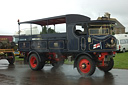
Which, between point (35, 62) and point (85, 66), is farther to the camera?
point (35, 62)

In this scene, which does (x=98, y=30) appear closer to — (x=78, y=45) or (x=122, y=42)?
(x=78, y=45)

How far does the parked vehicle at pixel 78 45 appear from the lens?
Answer: 9695 mm

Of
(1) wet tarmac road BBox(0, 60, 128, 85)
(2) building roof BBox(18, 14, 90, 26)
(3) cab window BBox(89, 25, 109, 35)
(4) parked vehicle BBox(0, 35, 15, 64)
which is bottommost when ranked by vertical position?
(1) wet tarmac road BBox(0, 60, 128, 85)

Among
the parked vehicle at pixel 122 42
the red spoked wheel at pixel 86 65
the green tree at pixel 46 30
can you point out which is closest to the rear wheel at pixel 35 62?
the green tree at pixel 46 30

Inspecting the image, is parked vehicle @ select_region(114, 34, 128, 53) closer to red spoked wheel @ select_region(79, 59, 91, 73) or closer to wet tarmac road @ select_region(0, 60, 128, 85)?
wet tarmac road @ select_region(0, 60, 128, 85)

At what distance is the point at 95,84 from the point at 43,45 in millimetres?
4967

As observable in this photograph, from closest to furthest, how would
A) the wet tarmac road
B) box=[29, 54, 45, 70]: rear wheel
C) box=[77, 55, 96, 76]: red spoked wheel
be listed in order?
the wet tarmac road
box=[77, 55, 96, 76]: red spoked wheel
box=[29, 54, 45, 70]: rear wheel

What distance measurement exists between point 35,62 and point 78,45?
3.46m

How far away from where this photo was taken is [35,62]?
40.5ft

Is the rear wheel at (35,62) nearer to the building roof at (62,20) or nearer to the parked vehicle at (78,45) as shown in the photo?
the parked vehicle at (78,45)

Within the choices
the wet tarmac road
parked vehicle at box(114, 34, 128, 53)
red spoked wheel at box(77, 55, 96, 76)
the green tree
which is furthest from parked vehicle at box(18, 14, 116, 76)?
parked vehicle at box(114, 34, 128, 53)

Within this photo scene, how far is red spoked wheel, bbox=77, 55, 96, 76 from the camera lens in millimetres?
9531

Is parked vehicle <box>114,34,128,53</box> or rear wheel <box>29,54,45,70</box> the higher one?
parked vehicle <box>114,34,128,53</box>

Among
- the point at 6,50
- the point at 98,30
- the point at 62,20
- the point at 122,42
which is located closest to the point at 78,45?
the point at 98,30
